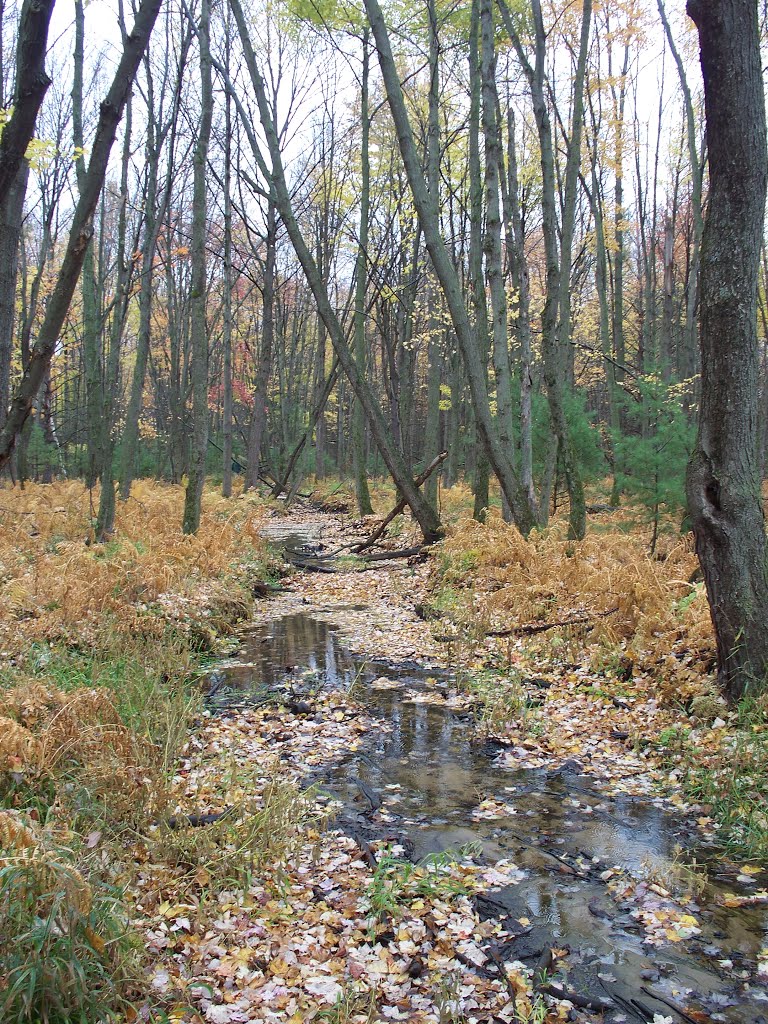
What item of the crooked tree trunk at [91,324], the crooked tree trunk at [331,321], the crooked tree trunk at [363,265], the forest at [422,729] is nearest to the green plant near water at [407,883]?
the forest at [422,729]

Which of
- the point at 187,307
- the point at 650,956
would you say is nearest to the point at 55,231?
the point at 187,307

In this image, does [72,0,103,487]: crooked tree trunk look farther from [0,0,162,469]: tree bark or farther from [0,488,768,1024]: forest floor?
[0,0,162,469]: tree bark

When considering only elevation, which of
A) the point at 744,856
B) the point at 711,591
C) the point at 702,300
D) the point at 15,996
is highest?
the point at 702,300

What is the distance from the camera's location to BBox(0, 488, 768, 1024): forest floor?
2646mm

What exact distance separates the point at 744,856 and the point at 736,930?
66cm

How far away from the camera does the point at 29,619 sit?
6395mm

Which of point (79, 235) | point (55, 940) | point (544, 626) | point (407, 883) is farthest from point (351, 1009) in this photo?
point (544, 626)

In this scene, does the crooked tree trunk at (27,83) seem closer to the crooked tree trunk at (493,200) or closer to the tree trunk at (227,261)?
the crooked tree trunk at (493,200)

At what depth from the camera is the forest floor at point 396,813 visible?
104 inches

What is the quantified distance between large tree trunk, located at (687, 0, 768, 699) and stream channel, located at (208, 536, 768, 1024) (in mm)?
1440

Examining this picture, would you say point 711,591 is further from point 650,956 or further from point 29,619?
point 29,619

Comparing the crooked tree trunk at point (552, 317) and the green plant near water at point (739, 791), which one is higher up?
the crooked tree trunk at point (552, 317)

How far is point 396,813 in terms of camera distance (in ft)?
13.6

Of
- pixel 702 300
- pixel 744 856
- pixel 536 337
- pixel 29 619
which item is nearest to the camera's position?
pixel 744 856
